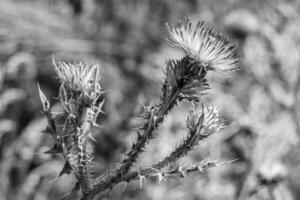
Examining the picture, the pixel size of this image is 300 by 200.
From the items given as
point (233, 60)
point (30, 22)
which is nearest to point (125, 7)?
point (30, 22)

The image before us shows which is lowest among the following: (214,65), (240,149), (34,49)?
(214,65)

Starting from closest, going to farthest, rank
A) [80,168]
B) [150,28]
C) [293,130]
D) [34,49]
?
[80,168] < [293,130] < [34,49] < [150,28]

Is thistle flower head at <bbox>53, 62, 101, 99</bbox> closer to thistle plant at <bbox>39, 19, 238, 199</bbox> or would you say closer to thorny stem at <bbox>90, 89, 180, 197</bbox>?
thistle plant at <bbox>39, 19, 238, 199</bbox>

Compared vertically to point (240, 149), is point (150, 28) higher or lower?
higher

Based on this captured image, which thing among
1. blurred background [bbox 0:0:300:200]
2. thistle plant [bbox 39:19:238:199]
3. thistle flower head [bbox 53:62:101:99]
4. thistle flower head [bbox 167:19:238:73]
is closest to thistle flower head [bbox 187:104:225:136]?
thistle plant [bbox 39:19:238:199]

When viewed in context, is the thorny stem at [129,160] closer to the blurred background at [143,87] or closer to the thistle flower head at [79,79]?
the thistle flower head at [79,79]

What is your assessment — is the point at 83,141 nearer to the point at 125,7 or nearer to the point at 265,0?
the point at 125,7

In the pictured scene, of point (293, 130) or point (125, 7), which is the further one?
point (125, 7)

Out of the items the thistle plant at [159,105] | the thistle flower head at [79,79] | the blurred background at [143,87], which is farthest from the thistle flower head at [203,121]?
the blurred background at [143,87]
